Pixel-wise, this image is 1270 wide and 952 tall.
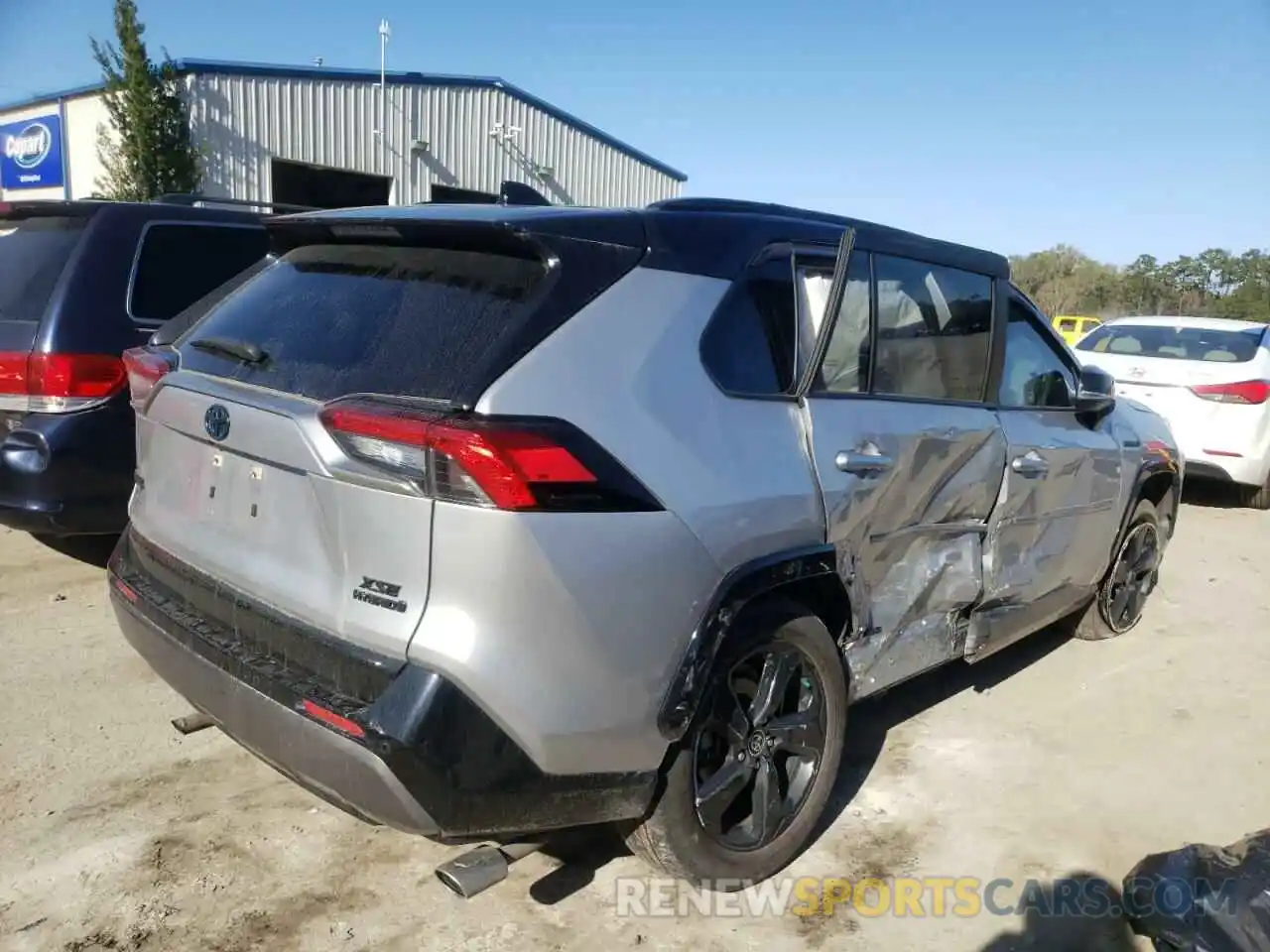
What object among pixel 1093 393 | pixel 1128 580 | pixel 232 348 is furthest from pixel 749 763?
pixel 1128 580

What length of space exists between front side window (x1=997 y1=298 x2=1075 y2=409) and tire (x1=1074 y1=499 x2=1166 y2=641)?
1.11m

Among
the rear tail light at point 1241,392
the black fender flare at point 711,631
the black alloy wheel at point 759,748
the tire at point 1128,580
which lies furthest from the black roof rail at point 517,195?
the rear tail light at point 1241,392

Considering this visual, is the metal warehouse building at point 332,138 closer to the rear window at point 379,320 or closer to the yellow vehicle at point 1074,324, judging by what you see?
the yellow vehicle at point 1074,324

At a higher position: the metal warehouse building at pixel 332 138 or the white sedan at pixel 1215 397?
the metal warehouse building at pixel 332 138

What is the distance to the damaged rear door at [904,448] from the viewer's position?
292cm

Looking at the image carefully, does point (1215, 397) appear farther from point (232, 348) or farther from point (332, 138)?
point (332, 138)

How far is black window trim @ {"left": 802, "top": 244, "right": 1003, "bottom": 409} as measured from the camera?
2.92 metres

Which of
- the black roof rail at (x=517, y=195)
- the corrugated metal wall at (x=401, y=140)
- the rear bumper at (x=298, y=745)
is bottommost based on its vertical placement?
the rear bumper at (x=298, y=745)

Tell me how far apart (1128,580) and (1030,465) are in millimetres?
Result: 1883

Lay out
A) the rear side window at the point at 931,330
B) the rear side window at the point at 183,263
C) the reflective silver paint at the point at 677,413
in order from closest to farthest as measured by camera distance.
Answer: the reflective silver paint at the point at 677,413
the rear side window at the point at 931,330
the rear side window at the point at 183,263

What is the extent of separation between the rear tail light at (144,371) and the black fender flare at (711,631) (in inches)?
67.4

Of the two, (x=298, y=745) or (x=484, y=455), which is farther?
(x=298, y=745)

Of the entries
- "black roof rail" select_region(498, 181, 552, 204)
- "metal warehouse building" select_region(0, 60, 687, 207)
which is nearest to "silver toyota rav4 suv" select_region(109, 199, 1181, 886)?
"black roof rail" select_region(498, 181, 552, 204)

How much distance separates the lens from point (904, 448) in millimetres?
3125
